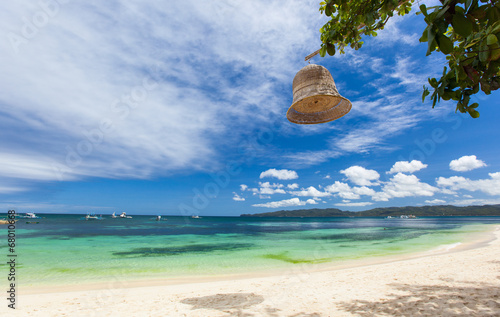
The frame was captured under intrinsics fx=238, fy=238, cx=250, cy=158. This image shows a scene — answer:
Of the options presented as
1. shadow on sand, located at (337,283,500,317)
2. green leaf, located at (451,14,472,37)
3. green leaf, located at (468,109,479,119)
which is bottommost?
shadow on sand, located at (337,283,500,317)

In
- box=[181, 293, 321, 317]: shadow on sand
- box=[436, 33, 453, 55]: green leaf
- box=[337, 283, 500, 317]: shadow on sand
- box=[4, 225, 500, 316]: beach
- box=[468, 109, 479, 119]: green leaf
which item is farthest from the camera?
box=[181, 293, 321, 317]: shadow on sand

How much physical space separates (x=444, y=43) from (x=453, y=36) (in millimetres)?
1858

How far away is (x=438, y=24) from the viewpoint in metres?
1.28

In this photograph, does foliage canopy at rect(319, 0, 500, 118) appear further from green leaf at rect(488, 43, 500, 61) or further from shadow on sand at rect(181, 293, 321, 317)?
shadow on sand at rect(181, 293, 321, 317)

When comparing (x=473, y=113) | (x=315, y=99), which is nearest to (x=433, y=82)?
(x=473, y=113)

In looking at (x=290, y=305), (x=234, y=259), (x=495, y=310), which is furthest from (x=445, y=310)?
(x=234, y=259)

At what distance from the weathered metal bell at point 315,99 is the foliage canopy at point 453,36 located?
1.77ft

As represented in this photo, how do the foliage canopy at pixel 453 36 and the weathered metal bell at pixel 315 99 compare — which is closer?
the foliage canopy at pixel 453 36

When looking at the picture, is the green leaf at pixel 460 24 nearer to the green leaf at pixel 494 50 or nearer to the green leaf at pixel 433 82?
the green leaf at pixel 494 50

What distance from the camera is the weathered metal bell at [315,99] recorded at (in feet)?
12.1

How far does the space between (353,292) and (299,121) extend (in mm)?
4559

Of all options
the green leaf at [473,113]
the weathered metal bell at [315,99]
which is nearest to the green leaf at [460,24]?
the green leaf at [473,113]

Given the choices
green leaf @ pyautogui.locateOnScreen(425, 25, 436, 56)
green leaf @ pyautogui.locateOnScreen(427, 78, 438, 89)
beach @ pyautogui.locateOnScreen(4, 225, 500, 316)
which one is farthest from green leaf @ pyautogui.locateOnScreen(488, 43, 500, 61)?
beach @ pyautogui.locateOnScreen(4, 225, 500, 316)

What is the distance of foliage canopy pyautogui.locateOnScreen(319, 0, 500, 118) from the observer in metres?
1.26
